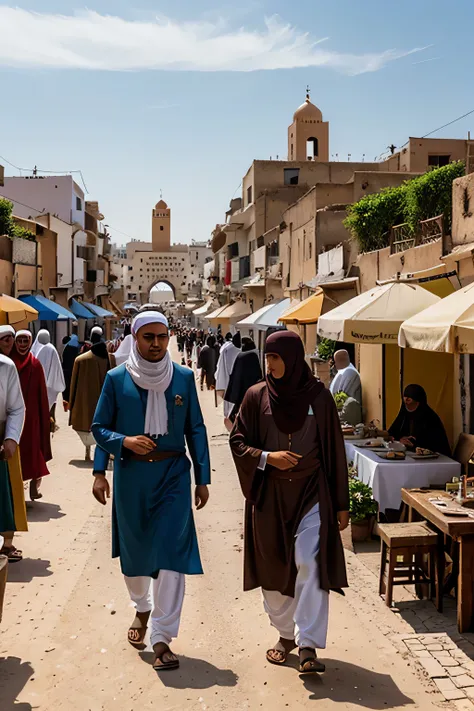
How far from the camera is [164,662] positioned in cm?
394

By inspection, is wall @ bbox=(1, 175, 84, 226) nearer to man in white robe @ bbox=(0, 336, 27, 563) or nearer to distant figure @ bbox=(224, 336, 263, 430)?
distant figure @ bbox=(224, 336, 263, 430)

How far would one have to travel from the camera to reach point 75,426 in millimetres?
10227

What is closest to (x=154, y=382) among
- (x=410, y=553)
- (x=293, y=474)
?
(x=293, y=474)

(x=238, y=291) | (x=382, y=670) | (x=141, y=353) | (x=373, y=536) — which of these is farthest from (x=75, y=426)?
(x=238, y=291)

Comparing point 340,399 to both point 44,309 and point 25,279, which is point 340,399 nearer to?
point 44,309

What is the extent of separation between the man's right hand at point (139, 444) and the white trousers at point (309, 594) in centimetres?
90

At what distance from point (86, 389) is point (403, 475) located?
515 centimetres

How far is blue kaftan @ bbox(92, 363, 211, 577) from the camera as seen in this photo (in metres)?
4.11

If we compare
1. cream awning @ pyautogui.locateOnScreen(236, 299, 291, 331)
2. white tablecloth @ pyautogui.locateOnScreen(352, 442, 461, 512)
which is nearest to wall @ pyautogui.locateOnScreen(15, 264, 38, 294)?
cream awning @ pyautogui.locateOnScreen(236, 299, 291, 331)

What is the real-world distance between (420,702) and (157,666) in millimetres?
1313

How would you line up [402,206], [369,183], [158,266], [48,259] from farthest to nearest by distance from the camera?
[158,266], [48,259], [369,183], [402,206]

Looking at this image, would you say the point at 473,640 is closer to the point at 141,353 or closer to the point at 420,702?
the point at 420,702

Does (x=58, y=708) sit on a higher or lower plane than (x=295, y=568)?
lower

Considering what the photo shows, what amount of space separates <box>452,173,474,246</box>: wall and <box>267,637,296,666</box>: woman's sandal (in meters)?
4.83
